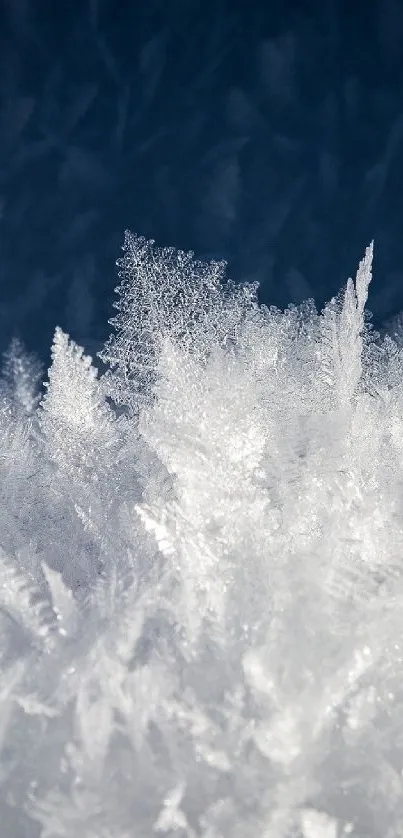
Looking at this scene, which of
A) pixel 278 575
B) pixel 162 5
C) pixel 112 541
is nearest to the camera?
pixel 278 575

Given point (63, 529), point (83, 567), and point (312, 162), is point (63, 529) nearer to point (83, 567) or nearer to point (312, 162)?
point (83, 567)

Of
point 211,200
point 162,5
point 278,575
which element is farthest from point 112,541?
point 162,5

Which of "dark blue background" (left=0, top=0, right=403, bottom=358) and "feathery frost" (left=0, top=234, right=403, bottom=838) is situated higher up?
"dark blue background" (left=0, top=0, right=403, bottom=358)

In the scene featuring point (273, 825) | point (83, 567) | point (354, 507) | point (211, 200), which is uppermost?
point (211, 200)

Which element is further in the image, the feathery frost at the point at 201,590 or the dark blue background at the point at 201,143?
the dark blue background at the point at 201,143

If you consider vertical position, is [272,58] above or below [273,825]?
above
